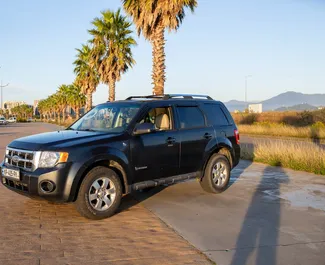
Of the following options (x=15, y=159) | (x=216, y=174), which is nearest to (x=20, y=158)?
(x=15, y=159)

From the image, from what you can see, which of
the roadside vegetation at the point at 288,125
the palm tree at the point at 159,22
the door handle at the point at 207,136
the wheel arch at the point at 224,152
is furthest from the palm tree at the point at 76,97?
the door handle at the point at 207,136

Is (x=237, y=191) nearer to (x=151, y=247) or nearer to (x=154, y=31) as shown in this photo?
(x=151, y=247)

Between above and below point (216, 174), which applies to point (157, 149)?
above

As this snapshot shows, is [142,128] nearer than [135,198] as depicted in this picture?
Yes

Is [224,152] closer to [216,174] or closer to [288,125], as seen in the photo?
[216,174]

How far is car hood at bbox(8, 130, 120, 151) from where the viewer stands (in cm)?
600

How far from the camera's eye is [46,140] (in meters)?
6.27

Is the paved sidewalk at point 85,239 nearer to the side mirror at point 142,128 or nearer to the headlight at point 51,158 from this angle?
the headlight at point 51,158

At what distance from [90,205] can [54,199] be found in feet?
1.81

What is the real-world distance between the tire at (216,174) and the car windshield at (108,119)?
6.81ft

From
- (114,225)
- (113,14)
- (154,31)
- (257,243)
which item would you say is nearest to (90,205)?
(114,225)

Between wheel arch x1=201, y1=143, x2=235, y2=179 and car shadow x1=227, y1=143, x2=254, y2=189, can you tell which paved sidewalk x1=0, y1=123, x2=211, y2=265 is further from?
car shadow x1=227, y1=143, x2=254, y2=189

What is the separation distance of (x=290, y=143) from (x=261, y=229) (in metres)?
12.0

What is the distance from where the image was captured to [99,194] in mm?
6176
